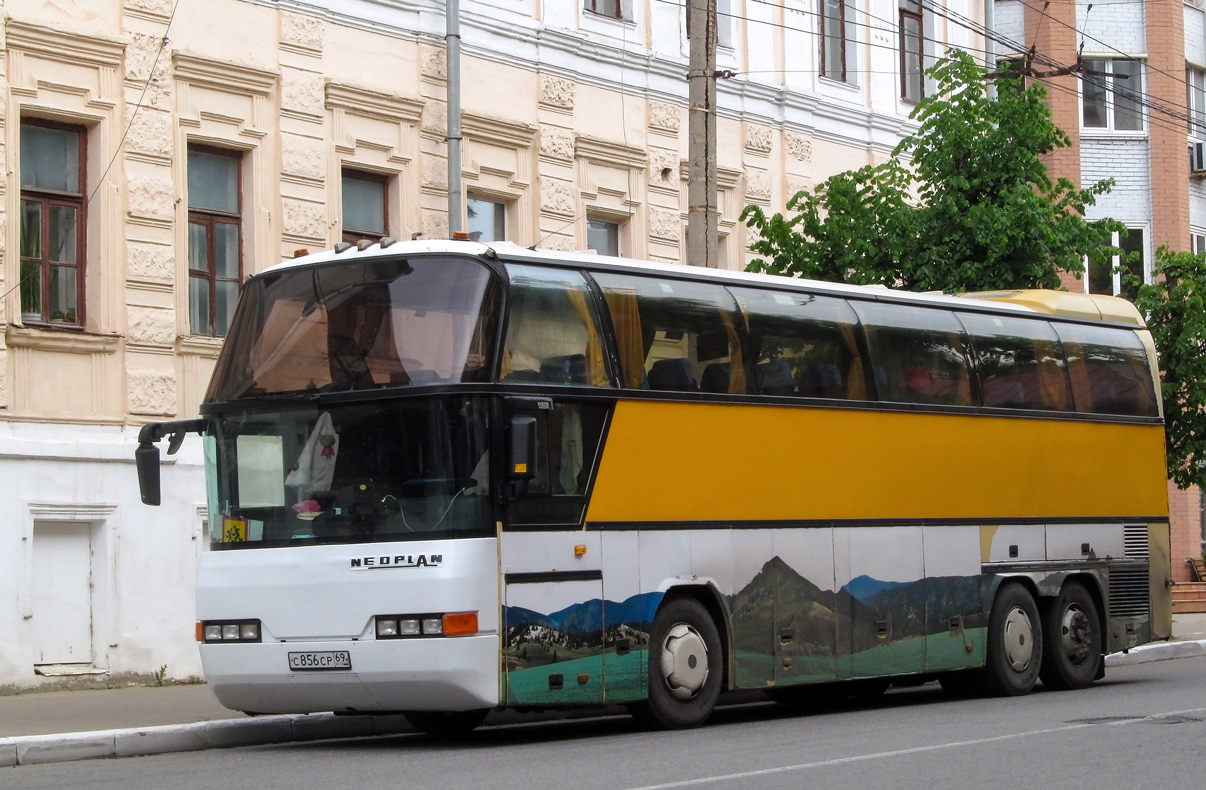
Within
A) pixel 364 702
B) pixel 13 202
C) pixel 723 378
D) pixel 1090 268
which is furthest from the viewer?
pixel 1090 268

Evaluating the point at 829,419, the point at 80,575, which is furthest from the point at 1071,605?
the point at 80,575

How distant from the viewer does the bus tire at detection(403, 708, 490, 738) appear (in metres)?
14.1

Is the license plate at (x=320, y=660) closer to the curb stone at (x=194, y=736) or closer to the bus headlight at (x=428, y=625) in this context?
the bus headlight at (x=428, y=625)

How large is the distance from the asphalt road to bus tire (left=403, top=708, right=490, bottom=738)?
13 cm

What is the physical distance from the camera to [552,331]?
1330 centimetres

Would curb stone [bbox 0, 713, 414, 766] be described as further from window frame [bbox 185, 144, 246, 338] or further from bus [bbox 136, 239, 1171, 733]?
window frame [bbox 185, 144, 246, 338]

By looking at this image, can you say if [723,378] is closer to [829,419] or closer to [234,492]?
[829,419]

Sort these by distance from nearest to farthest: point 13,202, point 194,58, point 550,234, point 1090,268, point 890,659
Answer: point 890,659
point 13,202
point 194,58
point 550,234
point 1090,268

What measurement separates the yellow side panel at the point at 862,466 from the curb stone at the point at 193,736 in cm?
293

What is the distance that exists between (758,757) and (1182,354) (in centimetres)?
1496

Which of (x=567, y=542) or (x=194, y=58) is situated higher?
(x=194, y=58)

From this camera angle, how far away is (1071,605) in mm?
18297

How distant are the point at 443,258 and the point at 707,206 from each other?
5715mm

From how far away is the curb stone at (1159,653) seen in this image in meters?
23.0
